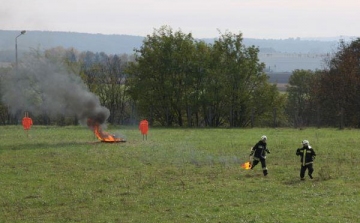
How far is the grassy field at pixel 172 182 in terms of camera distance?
758 inches

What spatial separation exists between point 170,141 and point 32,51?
2009cm

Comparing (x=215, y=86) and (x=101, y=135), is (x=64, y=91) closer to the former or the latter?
(x=101, y=135)

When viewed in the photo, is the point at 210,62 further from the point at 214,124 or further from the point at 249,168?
the point at 249,168

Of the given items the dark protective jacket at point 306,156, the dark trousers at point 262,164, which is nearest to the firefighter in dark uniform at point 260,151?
the dark trousers at point 262,164

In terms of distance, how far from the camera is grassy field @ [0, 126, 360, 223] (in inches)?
758

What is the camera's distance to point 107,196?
22438mm

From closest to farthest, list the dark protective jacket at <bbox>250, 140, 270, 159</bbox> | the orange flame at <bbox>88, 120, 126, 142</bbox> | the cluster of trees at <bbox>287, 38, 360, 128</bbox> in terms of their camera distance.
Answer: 1. the dark protective jacket at <bbox>250, 140, 270, 159</bbox>
2. the orange flame at <bbox>88, 120, 126, 142</bbox>
3. the cluster of trees at <bbox>287, 38, 360, 128</bbox>

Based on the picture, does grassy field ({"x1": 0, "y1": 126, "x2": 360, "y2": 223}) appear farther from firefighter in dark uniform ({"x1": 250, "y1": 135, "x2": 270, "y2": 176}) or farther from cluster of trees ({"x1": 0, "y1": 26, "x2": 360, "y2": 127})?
cluster of trees ({"x1": 0, "y1": 26, "x2": 360, "y2": 127})

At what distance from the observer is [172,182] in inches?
989

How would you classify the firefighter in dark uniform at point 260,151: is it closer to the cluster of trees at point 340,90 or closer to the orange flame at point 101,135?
the orange flame at point 101,135

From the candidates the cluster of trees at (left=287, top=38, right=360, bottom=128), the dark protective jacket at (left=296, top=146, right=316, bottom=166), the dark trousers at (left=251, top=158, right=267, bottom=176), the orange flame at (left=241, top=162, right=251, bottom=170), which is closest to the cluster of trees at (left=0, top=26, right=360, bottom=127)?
the cluster of trees at (left=287, top=38, right=360, bottom=128)

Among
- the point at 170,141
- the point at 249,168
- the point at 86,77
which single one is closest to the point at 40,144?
the point at 170,141

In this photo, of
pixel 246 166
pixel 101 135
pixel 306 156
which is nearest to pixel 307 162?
pixel 306 156

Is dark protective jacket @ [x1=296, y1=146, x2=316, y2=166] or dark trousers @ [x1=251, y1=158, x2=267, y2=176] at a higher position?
dark protective jacket @ [x1=296, y1=146, x2=316, y2=166]
